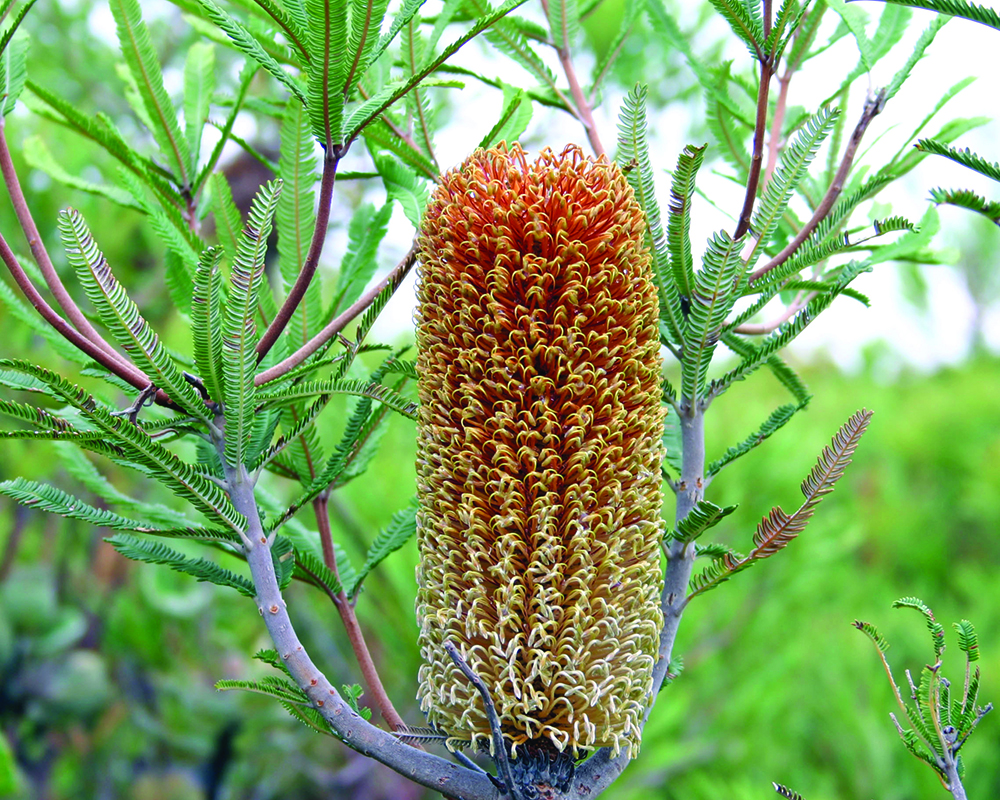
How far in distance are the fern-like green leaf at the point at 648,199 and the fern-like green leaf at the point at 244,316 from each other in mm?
264

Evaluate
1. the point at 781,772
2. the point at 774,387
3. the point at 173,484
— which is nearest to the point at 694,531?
the point at 173,484

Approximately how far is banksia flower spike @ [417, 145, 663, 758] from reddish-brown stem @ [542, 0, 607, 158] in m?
0.20

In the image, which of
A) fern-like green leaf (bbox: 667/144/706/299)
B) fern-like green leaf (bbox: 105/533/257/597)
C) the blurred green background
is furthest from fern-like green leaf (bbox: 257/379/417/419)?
the blurred green background

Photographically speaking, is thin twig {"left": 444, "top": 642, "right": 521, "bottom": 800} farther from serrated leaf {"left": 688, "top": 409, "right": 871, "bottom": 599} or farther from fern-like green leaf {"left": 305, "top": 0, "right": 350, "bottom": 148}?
fern-like green leaf {"left": 305, "top": 0, "right": 350, "bottom": 148}

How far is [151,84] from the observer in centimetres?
71

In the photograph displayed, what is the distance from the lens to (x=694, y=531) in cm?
57

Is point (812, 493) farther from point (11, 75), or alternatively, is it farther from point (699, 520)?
point (11, 75)

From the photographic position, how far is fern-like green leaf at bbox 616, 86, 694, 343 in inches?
24.7

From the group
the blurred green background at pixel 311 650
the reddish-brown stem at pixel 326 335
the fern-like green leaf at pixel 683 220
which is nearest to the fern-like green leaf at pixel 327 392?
the reddish-brown stem at pixel 326 335

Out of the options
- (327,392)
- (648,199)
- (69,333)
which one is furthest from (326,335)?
(648,199)

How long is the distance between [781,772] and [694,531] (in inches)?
112

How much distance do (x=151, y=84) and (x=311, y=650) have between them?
6.17ft

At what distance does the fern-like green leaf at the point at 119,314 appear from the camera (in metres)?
0.49

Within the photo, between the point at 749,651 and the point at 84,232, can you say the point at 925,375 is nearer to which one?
the point at 749,651
